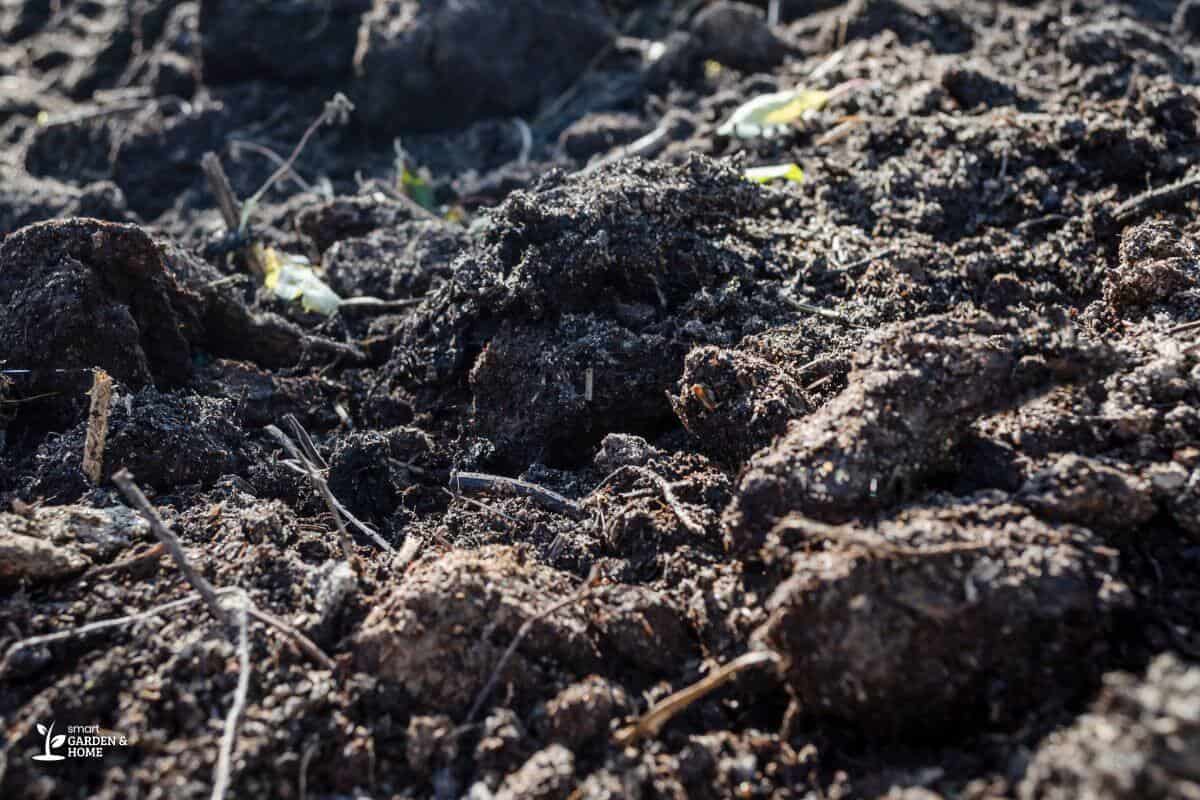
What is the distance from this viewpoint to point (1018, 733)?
4.77 ft

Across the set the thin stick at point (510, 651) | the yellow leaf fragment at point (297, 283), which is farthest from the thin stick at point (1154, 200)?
the yellow leaf fragment at point (297, 283)

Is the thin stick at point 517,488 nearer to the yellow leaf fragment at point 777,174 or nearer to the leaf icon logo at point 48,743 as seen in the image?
the leaf icon logo at point 48,743

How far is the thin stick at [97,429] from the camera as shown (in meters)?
2.14

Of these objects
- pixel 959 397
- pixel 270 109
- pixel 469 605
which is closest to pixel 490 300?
pixel 469 605

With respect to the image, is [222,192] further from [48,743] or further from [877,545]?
[877,545]

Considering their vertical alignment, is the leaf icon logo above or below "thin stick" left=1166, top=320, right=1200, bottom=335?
below

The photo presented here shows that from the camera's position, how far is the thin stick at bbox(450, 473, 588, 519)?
2.14 meters

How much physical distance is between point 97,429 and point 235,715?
944 mm

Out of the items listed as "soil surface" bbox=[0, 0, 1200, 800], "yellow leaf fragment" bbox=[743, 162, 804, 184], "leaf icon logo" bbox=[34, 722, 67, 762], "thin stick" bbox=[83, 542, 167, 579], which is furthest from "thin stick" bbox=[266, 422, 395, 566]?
"yellow leaf fragment" bbox=[743, 162, 804, 184]

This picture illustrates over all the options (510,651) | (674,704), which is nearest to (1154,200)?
(674,704)

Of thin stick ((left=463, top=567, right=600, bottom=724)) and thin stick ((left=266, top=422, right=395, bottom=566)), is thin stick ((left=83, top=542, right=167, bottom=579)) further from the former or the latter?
thin stick ((left=463, top=567, right=600, bottom=724))

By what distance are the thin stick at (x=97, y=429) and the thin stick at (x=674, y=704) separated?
135 centimetres

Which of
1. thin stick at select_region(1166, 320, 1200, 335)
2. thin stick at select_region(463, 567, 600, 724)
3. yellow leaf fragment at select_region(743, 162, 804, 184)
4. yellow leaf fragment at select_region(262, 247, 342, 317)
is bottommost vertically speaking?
yellow leaf fragment at select_region(262, 247, 342, 317)

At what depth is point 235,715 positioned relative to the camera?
1.57 meters
